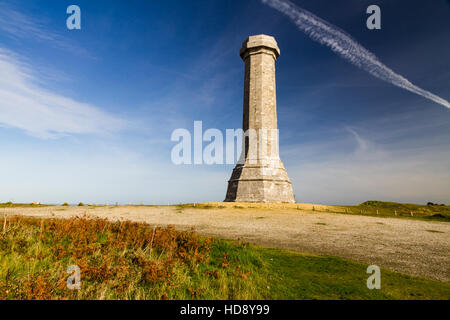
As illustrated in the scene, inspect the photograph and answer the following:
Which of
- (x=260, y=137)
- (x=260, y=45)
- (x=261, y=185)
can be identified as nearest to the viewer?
(x=261, y=185)

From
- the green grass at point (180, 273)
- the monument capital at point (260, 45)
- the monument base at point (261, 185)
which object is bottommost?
the green grass at point (180, 273)

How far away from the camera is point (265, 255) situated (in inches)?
240

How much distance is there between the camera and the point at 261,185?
26.2 metres

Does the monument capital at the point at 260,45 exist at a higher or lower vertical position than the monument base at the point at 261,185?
higher

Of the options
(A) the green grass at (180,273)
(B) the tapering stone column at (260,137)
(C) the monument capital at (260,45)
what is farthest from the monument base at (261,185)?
(A) the green grass at (180,273)

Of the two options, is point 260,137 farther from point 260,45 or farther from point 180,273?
point 180,273

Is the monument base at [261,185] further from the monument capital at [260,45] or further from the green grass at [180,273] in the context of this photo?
the green grass at [180,273]

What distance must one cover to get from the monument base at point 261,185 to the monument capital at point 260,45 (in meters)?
15.5

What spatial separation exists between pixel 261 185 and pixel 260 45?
18.2m

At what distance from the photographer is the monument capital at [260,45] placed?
98.6ft

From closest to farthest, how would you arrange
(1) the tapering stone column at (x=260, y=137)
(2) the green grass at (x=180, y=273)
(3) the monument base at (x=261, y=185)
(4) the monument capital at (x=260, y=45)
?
(2) the green grass at (x=180, y=273)
(3) the monument base at (x=261, y=185)
(1) the tapering stone column at (x=260, y=137)
(4) the monument capital at (x=260, y=45)

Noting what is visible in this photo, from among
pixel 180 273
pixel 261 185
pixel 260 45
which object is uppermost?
pixel 260 45

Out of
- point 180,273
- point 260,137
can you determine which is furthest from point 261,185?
point 180,273
